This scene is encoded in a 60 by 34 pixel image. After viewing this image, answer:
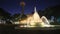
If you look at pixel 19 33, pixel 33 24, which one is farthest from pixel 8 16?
pixel 19 33

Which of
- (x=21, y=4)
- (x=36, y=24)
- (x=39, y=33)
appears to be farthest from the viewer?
(x=21, y=4)

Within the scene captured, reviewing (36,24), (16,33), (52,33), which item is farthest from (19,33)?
(36,24)

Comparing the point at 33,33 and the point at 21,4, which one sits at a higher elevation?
the point at 21,4

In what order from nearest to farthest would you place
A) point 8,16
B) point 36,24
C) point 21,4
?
1. point 36,24
2. point 21,4
3. point 8,16

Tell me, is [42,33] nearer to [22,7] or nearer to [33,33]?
[33,33]

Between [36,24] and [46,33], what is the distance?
36.6ft

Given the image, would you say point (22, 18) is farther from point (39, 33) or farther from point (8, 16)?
point (39, 33)

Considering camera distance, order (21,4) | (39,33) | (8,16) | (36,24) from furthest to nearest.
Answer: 1. (8,16)
2. (21,4)
3. (36,24)
4. (39,33)

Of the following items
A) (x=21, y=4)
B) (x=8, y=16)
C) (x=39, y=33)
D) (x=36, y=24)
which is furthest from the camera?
(x=8, y=16)

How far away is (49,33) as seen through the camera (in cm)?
2558

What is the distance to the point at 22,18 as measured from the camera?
7325 cm

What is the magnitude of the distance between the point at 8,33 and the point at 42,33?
4.38m

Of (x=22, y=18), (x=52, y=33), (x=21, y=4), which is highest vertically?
(x=21, y=4)

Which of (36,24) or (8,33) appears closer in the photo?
(8,33)
